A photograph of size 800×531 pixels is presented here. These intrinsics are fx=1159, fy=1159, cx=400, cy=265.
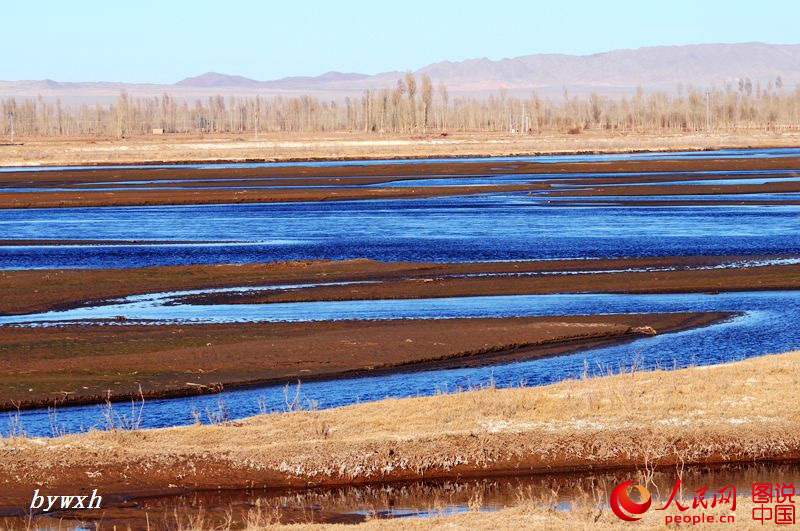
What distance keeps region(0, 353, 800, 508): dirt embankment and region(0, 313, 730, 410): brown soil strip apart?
3.99 metres

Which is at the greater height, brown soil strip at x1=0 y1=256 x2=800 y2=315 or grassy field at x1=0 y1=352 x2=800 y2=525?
grassy field at x1=0 y1=352 x2=800 y2=525

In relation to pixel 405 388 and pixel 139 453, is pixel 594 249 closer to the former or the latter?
pixel 405 388

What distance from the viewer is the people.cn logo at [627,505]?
11.8 meters

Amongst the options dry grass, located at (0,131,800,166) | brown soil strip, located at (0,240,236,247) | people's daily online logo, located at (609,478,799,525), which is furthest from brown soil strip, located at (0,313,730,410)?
dry grass, located at (0,131,800,166)

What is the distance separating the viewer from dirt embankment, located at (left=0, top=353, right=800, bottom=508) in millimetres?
14352

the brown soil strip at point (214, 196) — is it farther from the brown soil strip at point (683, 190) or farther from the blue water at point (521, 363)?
the blue water at point (521, 363)

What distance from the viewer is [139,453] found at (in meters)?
14.6

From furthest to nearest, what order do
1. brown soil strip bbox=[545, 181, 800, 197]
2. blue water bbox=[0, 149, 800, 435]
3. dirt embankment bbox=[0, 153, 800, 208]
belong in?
dirt embankment bbox=[0, 153, 800, 208] → brown soil strip bbox=[545, 181, 800, 197] → blue water bbox=[0, 149, 800, 435]

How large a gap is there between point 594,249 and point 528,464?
76.0ft

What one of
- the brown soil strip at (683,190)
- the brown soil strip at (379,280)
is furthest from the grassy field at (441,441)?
the brown soil strip at (683,190)

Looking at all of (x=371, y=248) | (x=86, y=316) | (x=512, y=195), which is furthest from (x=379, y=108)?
(x=86, y=316)

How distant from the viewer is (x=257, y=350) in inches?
869

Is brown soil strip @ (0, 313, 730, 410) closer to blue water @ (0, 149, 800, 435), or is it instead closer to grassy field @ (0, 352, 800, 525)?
blue water @ (0, 149, 800, 435)

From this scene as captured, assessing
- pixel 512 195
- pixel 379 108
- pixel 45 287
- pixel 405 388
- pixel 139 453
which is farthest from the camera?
pixel 379 108
